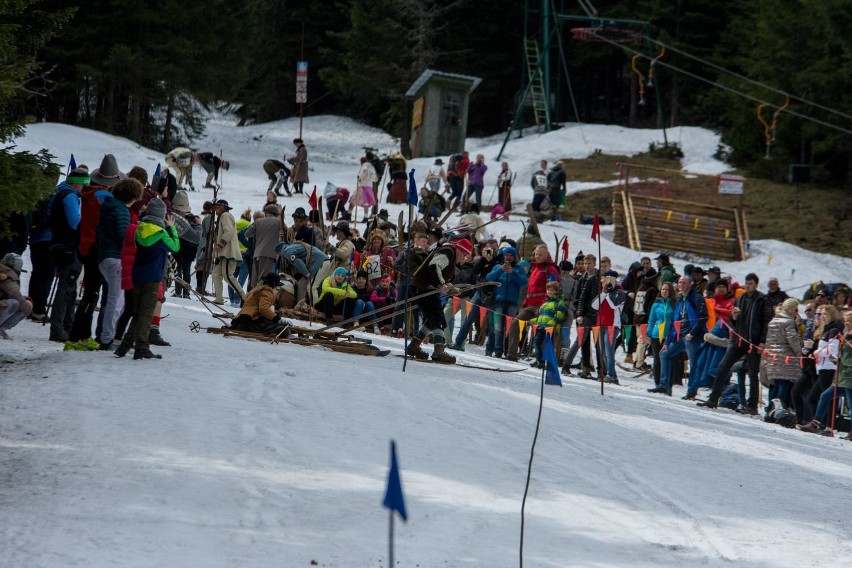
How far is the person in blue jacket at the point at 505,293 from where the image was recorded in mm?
18516

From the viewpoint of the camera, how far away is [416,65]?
176 ft

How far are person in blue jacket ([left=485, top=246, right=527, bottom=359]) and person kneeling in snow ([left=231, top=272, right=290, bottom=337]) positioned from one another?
486cm

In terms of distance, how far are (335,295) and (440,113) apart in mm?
29073

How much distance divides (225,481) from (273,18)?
5309cm

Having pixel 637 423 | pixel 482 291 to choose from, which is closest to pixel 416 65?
pixel 482 291

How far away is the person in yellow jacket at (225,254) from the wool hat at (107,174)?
263 inches

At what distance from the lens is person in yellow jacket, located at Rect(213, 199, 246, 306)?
18766 mm

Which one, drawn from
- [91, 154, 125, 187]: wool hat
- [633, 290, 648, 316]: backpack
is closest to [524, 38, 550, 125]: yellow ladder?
[633, 290, 648, 316]: backpack

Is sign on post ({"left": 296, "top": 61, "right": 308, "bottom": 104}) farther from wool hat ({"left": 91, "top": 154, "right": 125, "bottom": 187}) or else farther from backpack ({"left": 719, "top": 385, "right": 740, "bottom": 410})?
wool hat ({"left": 91, "top": 154, "right": 125, "bottom": 187})

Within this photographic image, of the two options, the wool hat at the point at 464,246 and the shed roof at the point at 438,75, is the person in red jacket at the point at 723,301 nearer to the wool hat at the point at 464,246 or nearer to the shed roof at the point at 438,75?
the wool hat at the point at 464,246

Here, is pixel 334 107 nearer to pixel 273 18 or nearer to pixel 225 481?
pixel 273 18

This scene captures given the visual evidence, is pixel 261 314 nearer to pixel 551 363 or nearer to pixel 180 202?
pixel 180 202

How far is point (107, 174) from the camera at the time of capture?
1188 cm

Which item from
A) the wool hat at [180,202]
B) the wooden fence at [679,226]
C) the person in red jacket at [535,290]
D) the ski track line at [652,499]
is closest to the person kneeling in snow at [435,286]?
the person in red jacket at [535,290]
